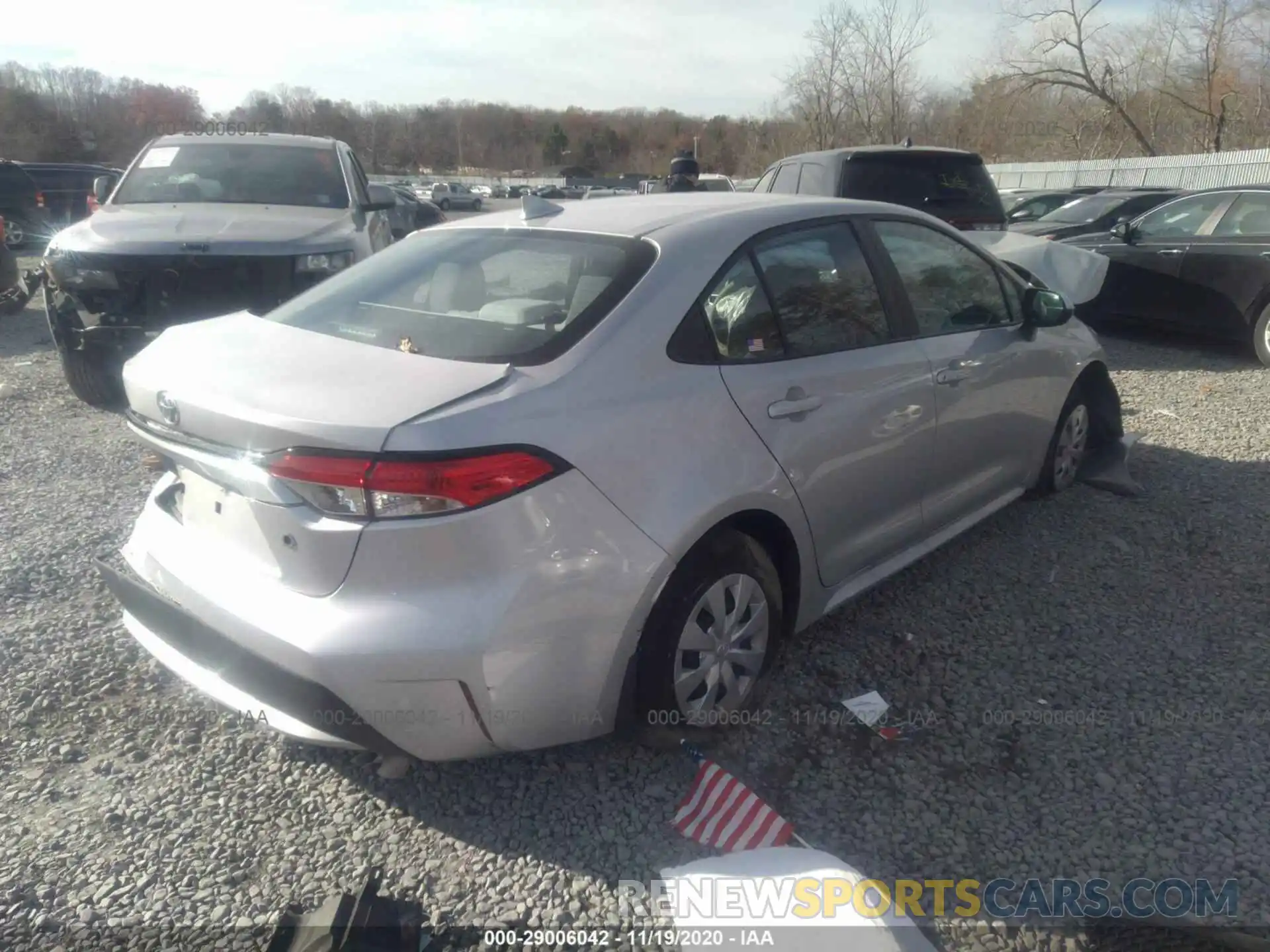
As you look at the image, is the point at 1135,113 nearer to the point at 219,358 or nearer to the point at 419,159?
the point at 219,358

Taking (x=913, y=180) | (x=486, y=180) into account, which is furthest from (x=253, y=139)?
(x=486, y=180)

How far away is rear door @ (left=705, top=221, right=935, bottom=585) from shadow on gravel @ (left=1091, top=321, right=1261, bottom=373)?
219 inches

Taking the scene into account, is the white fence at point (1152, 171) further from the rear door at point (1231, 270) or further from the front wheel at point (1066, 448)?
the front wheel at point (1066, 448)

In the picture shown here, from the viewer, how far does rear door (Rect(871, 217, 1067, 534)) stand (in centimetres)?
363

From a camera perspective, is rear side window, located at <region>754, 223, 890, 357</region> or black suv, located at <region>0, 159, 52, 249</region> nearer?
rear side window, located at <region>754, 223, 890, 357</region>

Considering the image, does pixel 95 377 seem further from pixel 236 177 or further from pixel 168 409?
pixel 168 409

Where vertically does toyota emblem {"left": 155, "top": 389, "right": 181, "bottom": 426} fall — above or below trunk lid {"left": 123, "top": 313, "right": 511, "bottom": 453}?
below

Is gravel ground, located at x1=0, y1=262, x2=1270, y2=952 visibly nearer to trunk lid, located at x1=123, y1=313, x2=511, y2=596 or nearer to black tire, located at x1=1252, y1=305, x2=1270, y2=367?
trunk lid, located at x1=123, y1=313, x2=511, y2=596

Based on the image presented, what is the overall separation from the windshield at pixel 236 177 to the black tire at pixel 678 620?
5149 mm

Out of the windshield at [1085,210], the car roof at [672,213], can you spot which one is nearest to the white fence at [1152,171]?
the windshield at [1085,210]

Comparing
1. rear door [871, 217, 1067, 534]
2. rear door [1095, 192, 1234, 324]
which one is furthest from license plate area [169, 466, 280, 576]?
rear door [1095, 192, 1234, 324]

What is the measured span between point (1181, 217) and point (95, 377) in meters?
9.18

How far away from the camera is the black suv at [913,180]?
309 inches

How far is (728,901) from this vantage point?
7.22ft
